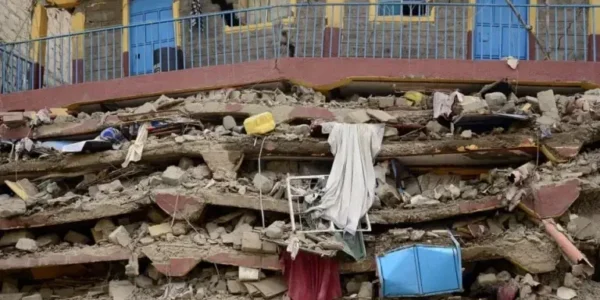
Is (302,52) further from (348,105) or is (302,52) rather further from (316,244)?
(316,244)

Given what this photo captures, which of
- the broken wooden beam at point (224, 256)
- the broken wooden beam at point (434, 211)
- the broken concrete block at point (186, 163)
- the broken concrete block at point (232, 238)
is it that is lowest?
the broken wooden beam at point (224, 256)

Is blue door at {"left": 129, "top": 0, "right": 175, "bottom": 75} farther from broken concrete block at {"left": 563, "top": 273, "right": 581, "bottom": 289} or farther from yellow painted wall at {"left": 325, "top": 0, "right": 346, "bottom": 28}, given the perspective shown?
broken concrete block at {"left": 563, "top": 273, "right": 581, "bottom": 289}

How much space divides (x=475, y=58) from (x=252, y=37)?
296cm

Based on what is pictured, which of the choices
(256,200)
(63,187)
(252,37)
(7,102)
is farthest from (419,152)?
(7,102)

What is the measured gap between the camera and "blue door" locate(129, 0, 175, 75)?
1609 centimetres

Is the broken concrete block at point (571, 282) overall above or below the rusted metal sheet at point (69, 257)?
below

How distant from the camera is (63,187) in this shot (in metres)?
14.3

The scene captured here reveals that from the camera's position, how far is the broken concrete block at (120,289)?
43.0 feet

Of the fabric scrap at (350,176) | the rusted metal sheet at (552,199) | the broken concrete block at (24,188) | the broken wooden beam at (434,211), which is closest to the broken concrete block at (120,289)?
the broken concrete block at (24,188)

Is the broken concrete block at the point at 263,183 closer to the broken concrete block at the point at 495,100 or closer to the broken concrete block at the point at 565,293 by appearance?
the broken concrete block at the point at 495,100

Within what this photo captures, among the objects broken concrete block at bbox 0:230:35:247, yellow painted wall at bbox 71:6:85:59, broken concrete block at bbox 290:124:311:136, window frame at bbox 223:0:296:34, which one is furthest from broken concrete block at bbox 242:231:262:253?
yellow painted wall at bbox 71:6:85:59

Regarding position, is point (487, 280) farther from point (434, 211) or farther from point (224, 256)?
point (224, 256)

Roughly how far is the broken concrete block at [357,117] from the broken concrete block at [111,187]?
2806 millimetres

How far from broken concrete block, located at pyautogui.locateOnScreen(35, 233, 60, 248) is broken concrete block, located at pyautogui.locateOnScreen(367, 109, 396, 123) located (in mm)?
4050
